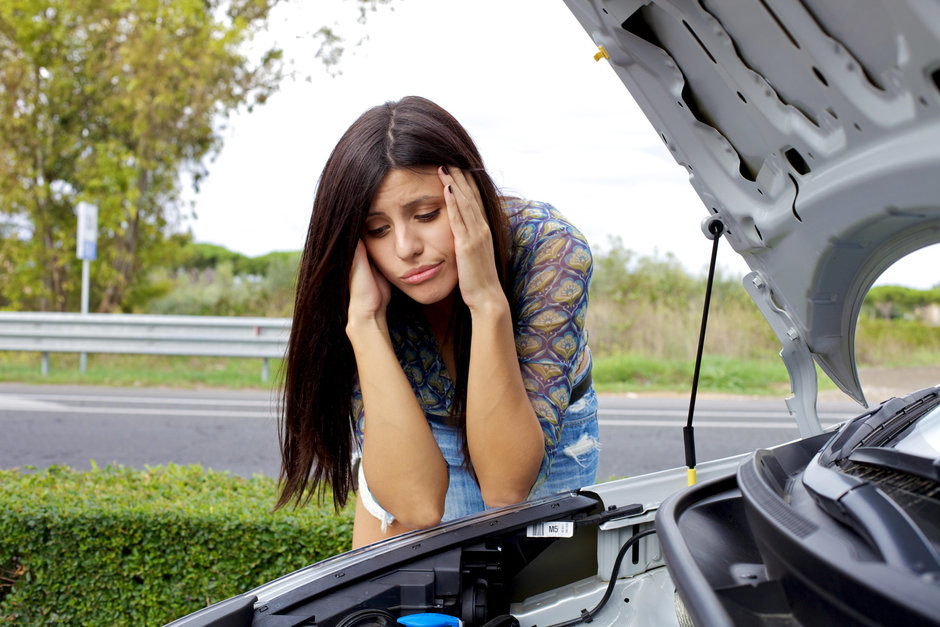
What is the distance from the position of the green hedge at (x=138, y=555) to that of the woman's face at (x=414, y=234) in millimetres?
1210

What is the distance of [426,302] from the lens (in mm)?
1837

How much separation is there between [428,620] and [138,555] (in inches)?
65.5

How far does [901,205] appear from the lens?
114cm

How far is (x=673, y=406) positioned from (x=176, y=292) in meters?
8.20

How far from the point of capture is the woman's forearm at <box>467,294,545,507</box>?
1744mm

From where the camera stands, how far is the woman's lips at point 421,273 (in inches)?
70.6

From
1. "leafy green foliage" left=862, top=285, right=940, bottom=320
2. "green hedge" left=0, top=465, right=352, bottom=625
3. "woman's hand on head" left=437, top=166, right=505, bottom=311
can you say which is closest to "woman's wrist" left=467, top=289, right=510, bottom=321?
"woman's hand on head" left=437, top=166, right=505, bottom=311

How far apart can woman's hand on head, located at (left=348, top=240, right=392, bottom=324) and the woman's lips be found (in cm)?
16

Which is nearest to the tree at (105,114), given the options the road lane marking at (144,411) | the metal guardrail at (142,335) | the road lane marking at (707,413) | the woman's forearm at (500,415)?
the metal guardrail at (142,335)

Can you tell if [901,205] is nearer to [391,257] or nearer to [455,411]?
[391,257]

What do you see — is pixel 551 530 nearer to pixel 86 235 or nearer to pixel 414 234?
pixel 414 234

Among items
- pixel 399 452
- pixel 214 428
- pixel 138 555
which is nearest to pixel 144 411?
pixel 214 428

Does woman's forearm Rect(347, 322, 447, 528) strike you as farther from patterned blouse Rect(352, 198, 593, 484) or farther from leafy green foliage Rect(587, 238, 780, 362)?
leafy green foliage Rect(587, 238, 780, 362)

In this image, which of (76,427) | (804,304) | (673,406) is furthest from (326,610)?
(673,406)
